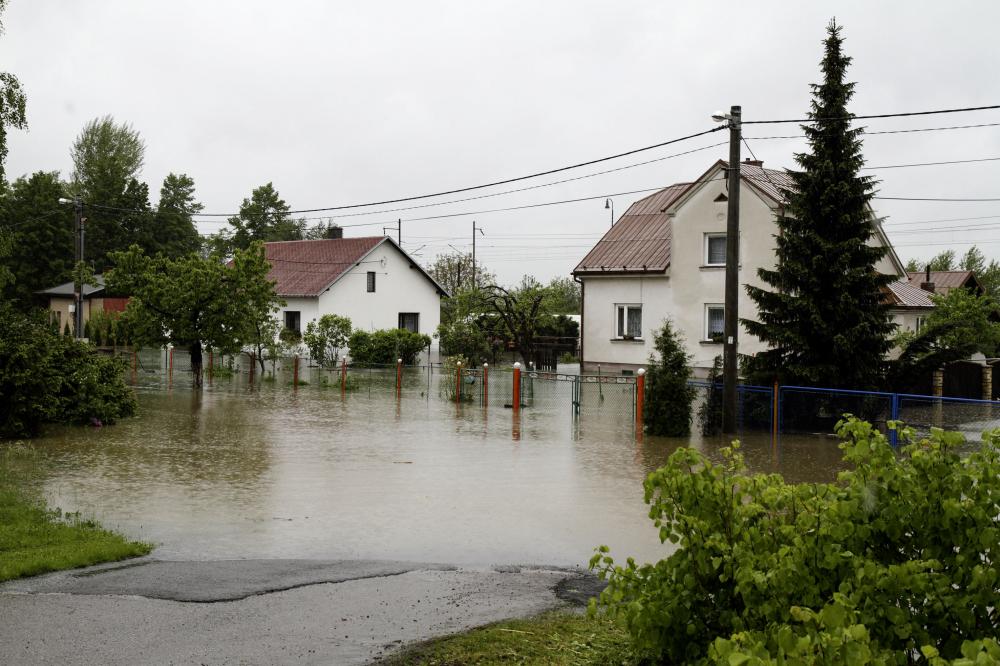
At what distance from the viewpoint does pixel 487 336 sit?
126ft

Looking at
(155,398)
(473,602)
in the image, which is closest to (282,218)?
(155,398)

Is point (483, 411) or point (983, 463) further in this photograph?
point (483, 411)

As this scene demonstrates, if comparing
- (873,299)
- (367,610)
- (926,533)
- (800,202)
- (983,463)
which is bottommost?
(367,610)

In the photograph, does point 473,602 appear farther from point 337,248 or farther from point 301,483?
point 337,248

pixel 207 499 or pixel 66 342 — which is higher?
pixel 66 342

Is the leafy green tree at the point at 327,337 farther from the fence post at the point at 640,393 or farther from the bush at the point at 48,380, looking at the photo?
the fence post at the point at 640,393

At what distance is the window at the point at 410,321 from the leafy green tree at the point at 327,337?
8.42 meters

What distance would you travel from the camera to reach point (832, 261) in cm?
1983

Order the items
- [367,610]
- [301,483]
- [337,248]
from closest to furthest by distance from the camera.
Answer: [367,610] < [301,483] < [337,248]

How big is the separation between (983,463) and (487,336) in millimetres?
34062

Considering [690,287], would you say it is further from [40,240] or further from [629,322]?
[40,240]

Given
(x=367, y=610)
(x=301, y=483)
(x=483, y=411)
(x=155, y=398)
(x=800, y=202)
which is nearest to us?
(x=367, y=610)

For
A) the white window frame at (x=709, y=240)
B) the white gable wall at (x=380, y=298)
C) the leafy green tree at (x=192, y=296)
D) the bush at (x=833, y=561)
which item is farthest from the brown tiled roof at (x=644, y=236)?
the bush at (x=833, y=561)

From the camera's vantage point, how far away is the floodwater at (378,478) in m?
10.3
